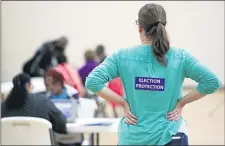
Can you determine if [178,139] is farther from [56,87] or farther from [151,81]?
[56,87]

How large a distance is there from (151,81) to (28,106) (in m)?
1.39

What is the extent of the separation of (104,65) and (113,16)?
20.4 ft

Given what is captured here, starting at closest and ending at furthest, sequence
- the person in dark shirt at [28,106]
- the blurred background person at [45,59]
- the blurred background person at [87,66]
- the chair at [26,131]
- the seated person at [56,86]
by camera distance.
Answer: the chair at [26,131] < the person in dark shirt at [28,106] < the seated person at [56,86] < the blurred background person at [87,66] < the blurred background person at [45,59]

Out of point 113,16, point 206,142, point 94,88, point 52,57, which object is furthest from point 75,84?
point 113,16

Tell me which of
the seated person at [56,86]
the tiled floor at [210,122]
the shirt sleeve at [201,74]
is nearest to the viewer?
the shirt sleeve at [201,74]

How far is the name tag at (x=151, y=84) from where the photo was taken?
66.9 inches

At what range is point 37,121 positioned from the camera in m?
2.73

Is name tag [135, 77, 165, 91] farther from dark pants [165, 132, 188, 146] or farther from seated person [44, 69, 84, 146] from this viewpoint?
seated person [44, 69, 84, 146]

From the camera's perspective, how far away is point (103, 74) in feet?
5.58

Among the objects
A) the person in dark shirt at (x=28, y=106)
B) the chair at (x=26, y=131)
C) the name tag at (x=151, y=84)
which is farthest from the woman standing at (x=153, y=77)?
the person in dark shirt at (x=28, y=106)

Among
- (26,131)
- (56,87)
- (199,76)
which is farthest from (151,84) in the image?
(56,87)

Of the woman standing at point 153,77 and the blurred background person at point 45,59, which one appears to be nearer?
the woman standing at point 153,77

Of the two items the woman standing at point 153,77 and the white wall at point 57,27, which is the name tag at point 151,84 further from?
the white wall at point 57,27

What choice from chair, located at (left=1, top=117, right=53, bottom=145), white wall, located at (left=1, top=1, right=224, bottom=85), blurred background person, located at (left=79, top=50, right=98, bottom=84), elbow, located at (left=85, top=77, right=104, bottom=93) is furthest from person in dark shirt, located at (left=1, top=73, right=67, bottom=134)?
white wall, located at (left=1, top=1, right=224, bottom=85)
